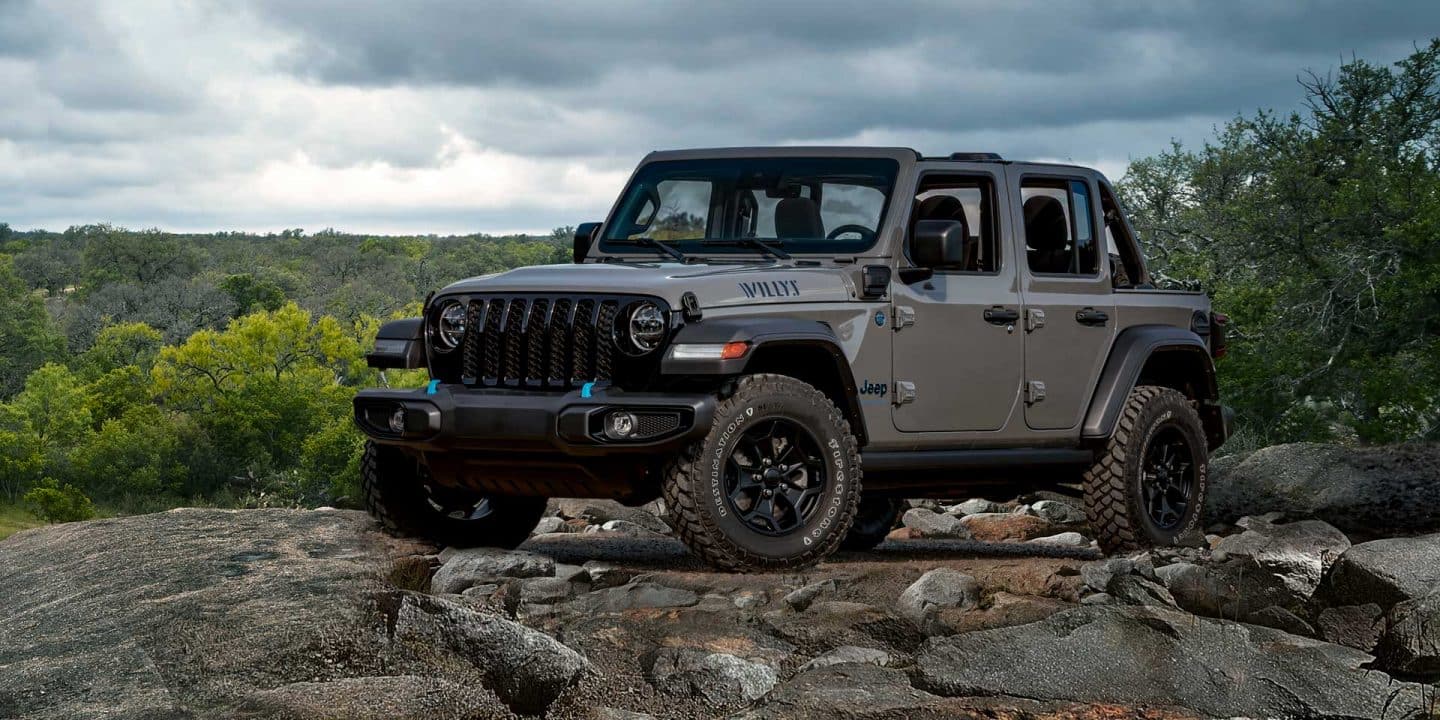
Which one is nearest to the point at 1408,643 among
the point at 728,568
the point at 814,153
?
the point at 728,568

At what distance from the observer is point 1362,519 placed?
39.3 feet

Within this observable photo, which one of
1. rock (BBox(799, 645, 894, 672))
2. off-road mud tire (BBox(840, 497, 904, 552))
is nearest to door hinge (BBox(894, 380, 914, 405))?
rock (BBox(799, 645, 894, 672))

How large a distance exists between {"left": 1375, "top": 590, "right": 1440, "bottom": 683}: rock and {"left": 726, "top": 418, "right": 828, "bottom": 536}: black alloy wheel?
2.51 m

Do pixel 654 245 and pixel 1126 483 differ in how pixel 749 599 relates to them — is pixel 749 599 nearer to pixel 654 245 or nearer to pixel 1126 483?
pixel 654 245

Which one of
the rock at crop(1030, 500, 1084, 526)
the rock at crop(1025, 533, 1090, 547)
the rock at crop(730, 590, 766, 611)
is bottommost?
the rock at crop(1030, 500, 1084, 526)

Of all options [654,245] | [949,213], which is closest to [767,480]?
[654,245]

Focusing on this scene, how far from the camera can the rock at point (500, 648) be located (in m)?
5.84

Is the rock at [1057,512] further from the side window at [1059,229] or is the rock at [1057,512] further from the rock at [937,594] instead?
the rock at [937,594]

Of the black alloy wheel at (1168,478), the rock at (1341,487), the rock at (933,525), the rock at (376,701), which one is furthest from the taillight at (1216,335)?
the rock at (376,701)

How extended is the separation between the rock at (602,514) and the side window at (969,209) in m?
3.44

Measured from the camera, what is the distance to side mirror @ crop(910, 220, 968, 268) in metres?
8.01

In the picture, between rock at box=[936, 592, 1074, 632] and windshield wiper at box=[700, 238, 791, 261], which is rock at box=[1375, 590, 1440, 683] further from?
windshield wiper at box=[700, 238, 791, 261]

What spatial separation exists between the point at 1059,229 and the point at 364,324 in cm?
6565

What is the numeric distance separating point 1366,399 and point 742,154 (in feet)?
77.3
